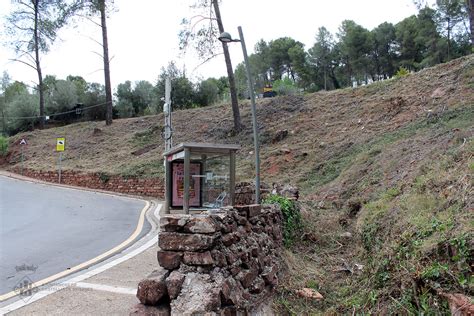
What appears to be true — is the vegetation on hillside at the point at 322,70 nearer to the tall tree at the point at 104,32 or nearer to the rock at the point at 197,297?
the tall tree at the point at 104,32

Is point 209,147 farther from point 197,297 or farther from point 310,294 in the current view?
point 197,297

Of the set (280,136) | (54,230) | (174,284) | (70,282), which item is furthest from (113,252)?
(280,136)

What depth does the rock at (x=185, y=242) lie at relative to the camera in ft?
12.8

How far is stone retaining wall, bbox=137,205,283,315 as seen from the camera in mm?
3734

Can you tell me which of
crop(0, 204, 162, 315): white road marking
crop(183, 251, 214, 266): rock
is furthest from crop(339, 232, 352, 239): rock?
crop(183, 251, 214, 266): rock

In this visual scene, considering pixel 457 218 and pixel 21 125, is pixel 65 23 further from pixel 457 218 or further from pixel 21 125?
pixel 457 218

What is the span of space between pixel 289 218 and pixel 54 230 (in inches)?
212

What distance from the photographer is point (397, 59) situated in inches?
1455

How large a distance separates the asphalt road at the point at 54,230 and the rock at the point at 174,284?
250cm

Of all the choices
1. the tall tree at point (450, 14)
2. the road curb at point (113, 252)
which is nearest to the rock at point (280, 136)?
the road curb at point (113, 252)

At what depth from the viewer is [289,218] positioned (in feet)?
24.8

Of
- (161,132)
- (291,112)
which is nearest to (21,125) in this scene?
(161,132)

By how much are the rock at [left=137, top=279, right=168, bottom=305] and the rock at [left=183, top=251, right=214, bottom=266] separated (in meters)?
0.33

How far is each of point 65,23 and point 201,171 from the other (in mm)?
23590
